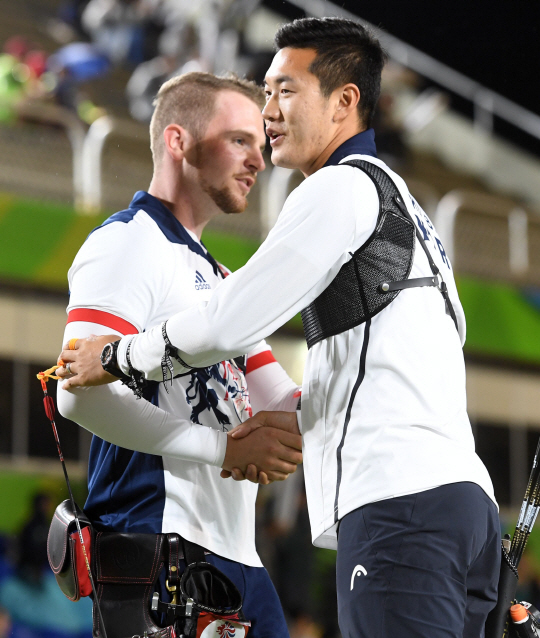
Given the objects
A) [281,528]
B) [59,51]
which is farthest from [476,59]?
[281,528]

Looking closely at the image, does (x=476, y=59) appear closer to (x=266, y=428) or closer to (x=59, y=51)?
(x=59, y=51)

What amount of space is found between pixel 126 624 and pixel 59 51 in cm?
807

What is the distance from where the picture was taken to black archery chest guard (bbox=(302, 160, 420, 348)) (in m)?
1.72

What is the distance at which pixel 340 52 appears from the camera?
1979 millimetres

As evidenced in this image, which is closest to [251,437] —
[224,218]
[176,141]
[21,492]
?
[176,141]

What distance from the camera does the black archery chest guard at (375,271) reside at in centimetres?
172

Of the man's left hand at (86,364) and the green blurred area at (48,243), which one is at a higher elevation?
the green blurred area at (48,243)

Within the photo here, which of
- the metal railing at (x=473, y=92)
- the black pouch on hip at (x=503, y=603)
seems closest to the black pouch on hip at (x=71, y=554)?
the black pouch on hip at (x=503, y=603)

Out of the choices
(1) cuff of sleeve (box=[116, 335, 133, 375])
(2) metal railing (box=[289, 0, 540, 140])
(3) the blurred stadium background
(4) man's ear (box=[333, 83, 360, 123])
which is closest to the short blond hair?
(4) man's ear (box=[333, 83, 360, 123])

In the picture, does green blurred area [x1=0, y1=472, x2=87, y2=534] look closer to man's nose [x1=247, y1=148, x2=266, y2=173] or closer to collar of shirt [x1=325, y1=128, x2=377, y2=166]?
man's nose [x1=247, y1=148, x2=266, y2=173]

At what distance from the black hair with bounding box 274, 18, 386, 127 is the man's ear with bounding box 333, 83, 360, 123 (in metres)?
0.02

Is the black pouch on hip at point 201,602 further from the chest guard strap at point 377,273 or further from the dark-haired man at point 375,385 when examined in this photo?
the chest guard strap at point 377,273

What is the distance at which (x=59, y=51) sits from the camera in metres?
9.27

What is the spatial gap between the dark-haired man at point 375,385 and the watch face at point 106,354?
0.03m
